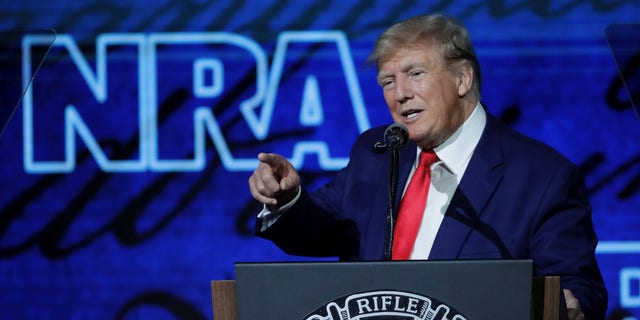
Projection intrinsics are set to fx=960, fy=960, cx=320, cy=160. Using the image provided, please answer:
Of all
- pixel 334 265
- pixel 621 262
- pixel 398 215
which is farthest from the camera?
pixel 621 262

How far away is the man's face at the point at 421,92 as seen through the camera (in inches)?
77.1

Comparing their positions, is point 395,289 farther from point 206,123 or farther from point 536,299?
point 206,123

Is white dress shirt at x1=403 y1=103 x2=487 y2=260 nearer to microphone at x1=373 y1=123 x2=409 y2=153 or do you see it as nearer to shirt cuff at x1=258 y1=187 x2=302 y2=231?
shirt cuff at x1=258 y1=187 x2=302 y2=231

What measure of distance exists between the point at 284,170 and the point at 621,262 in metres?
1.65

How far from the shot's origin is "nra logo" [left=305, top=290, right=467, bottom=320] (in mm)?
1309

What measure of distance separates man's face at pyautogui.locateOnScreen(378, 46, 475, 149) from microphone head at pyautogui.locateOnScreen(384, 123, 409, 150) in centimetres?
39

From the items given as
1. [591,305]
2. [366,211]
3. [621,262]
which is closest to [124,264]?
[366,211]

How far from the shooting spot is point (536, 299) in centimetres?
134

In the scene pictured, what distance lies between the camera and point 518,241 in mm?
1799

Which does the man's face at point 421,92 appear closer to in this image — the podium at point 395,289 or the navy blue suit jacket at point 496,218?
the navy blue suit jacket at point 496,218

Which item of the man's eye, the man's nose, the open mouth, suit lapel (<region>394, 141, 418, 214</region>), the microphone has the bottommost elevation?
suit lapel (<region>394, 141, 418, 214</region>)

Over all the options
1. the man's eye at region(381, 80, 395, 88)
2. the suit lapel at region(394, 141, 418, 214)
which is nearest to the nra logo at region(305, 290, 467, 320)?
the suit lapel at region(394, 141, 418, 214)

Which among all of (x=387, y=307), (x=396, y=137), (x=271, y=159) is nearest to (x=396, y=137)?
(x=396, y=137)

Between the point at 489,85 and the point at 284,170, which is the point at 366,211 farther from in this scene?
the point at 489,85
